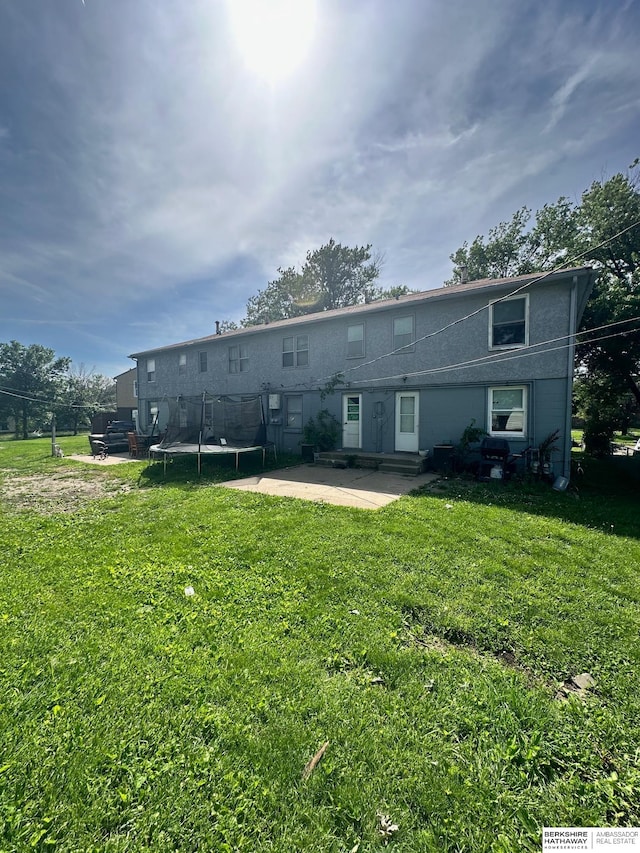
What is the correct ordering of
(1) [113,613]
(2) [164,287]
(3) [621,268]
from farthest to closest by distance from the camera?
(2) [164,287]
(3) [621,268]
(1) [113,613]

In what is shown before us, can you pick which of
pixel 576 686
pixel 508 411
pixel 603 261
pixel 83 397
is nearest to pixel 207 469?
pixel 508 411

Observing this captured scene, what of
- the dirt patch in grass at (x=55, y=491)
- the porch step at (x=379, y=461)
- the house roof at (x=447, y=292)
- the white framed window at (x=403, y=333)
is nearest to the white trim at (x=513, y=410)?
the porch step at (x=379, y=461)

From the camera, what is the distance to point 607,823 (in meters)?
1.42

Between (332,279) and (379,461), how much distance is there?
75.4 ft

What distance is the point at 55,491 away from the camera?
7652 mm

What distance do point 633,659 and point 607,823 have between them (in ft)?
4.25

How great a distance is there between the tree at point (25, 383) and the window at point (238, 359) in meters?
27.9

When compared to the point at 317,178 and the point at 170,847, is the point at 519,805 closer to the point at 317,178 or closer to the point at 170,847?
the point at 170,847

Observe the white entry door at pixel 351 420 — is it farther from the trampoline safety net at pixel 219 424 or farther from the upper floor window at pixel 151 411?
the upper floor window at pixel 151 411

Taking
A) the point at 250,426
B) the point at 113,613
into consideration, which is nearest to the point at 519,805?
the point at 113,613

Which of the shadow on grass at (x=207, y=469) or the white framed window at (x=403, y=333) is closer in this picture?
the shadow on grass at (x=207, y=469)

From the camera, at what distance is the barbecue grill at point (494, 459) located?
27.1 ft

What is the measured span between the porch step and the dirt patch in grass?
5.59m

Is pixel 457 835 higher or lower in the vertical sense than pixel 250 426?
lower
